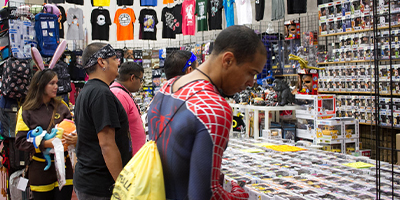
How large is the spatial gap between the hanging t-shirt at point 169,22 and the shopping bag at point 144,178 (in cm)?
871

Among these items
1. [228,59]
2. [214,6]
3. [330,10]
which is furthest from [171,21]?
[228,59]

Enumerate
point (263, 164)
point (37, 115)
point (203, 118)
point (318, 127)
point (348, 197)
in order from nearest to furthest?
point (203, 118), point (348, 197), point (263, 164), point (37, 115), point (318, 127)

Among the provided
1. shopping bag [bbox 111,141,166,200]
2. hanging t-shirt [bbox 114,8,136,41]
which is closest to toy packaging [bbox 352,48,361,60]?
shopping bag [bbox 111,141,166,200]

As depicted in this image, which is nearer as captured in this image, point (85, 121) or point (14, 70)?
point (85, 121)

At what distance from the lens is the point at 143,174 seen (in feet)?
3.74

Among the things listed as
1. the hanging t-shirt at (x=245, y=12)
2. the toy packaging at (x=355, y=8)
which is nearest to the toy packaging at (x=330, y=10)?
the toy packaging at (x=355, y=8)

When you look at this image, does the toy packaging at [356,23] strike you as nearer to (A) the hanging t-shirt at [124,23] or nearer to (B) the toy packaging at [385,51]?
(B) the toy packaging at [385,51]

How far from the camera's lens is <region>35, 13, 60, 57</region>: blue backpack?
5.81 metres

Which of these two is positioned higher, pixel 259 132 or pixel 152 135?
pixel 152 135

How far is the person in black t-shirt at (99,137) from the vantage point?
1.94 m

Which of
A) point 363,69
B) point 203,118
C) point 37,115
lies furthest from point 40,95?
point 363,69

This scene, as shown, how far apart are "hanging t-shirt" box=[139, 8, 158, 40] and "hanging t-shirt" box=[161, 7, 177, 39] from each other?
0.33 meters

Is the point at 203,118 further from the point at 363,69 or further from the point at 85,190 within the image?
the point at 363,69

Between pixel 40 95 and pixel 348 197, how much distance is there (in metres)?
2.59
